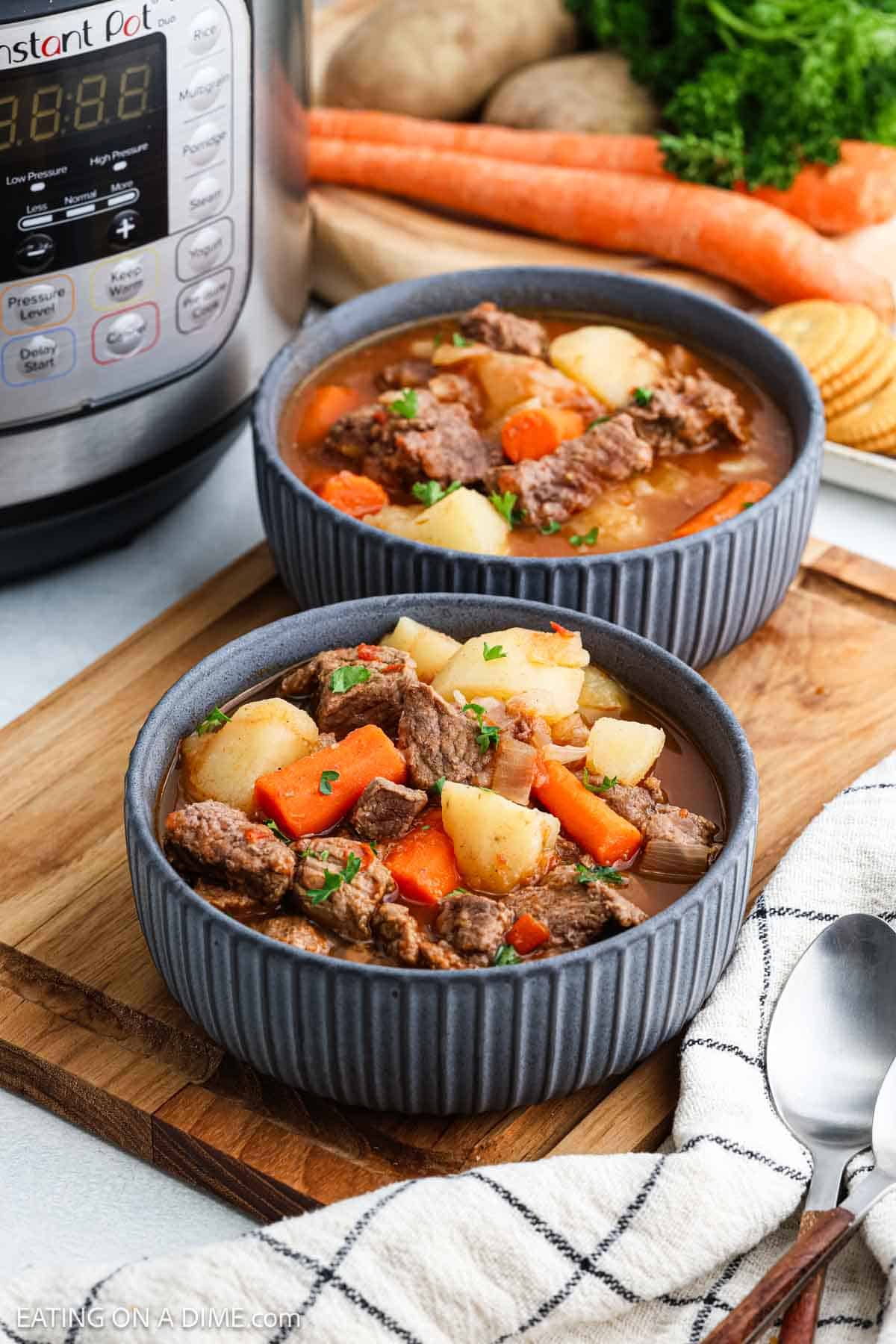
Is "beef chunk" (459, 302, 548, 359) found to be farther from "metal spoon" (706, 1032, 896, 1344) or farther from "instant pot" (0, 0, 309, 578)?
"metal spoon" (706, 1032, 896, 1344)

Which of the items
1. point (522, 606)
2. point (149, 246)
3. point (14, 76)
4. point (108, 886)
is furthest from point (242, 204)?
point (108, 886)

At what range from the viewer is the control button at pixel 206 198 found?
6.98 feet

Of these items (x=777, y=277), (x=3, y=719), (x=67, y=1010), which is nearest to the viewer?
(x=67, y=1010)

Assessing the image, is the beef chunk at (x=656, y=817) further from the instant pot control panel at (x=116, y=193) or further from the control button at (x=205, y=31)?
the control button at (x=205, y=31)

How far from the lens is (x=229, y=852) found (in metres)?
1.63

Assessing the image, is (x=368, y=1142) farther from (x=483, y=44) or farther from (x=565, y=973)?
(x=483, y=44)

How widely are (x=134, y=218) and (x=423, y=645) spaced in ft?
2.12

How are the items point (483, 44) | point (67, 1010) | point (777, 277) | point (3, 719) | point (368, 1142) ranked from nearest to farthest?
point (368, 1142)
point (67, 1010)
point (3, 719)
point (777, 277)
point (483, 44)

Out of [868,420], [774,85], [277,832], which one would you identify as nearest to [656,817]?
[277,832]

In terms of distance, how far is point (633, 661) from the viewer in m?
1.91

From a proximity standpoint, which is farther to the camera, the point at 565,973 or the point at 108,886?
the point at 108,886

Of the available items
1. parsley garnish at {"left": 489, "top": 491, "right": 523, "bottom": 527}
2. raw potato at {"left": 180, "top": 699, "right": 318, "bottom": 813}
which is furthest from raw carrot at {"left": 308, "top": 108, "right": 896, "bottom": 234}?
raw potato at {"left": 180, "top": 699, "right": 318, "bottom": 813}

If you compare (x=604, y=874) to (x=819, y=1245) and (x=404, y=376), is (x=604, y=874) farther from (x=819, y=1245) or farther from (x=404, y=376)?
(x=404, y=376)

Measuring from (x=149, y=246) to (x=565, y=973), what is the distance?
43.2 inches
